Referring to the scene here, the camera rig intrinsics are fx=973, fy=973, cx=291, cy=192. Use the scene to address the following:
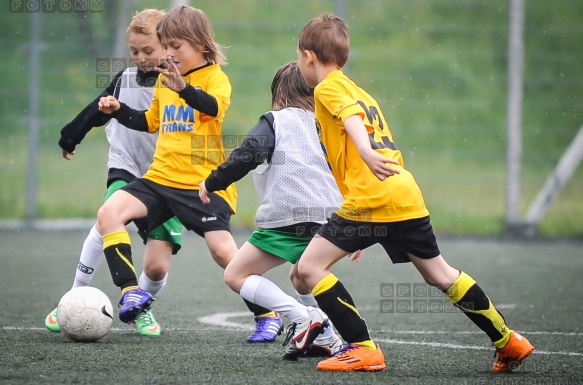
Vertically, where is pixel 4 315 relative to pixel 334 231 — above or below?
below

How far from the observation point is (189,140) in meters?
4.89

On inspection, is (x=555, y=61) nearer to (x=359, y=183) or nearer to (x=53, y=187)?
(x=53, y=187)

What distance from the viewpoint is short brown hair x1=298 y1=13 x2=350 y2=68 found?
409 centimetres

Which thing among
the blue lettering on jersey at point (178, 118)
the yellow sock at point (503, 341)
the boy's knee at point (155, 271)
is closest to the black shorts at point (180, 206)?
the blue lettering on jersey at point (178, 118)

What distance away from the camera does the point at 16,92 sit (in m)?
12.3

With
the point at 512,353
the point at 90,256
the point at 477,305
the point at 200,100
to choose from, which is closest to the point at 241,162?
the point at 200,100

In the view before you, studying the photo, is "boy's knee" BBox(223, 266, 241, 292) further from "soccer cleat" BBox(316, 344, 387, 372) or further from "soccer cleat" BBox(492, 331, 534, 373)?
"soccer cleat" BBox(492, 331, 534, 373)

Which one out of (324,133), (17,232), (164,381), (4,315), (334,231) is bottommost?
(17,232)

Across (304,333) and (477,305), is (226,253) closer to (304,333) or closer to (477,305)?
(304,333)

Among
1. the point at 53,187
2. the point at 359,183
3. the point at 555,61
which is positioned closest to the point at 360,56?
the point at 555,61

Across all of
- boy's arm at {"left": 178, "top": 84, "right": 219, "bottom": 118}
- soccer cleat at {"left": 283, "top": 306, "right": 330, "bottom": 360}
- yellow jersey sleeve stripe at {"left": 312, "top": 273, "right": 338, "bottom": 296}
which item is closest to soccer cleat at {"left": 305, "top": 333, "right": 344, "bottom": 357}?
soccer cleat at {"left": 283, "top": 306, "right": 330, "bottom": 360}

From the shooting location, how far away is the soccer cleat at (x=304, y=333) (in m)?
4.18

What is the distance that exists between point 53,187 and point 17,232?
1.12 m

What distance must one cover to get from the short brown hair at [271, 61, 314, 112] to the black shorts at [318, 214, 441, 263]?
0.85 metres
